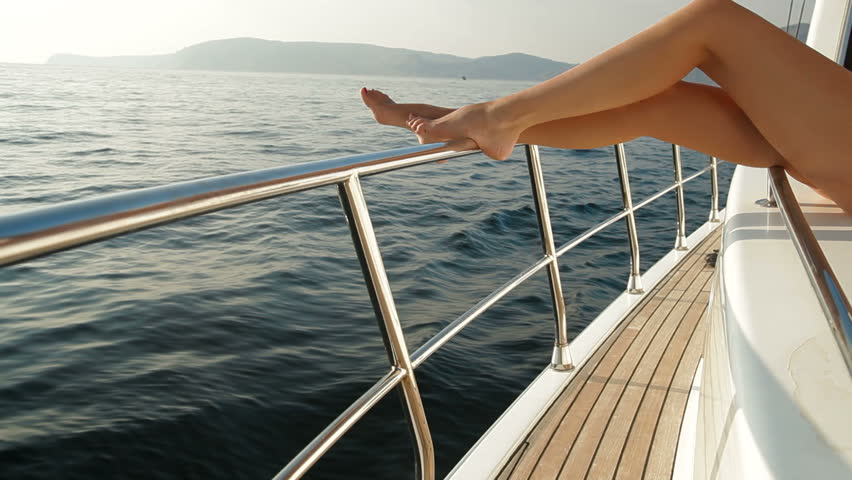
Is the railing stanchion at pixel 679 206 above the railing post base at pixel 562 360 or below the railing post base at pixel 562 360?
above

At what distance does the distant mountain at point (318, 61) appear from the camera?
5541 inches

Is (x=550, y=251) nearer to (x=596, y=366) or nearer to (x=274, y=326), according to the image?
(x=596, y=366)

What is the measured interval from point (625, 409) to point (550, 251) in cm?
43

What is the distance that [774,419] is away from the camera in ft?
1.73

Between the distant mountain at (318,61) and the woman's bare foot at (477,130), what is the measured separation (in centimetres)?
13347

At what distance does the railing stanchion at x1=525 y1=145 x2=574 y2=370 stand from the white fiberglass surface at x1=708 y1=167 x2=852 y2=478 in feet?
2.22

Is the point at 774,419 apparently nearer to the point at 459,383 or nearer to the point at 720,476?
the point at 720,476

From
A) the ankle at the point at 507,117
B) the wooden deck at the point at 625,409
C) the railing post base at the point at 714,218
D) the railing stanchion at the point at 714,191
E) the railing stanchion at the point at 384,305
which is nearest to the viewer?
the railing stanchion at the point at 384,305

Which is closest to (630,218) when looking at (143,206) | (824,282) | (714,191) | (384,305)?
(384,305)

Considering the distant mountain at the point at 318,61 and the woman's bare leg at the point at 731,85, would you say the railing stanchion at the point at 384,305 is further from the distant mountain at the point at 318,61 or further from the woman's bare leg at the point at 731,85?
the distant mountain at the point at 318,61

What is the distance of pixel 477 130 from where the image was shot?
50.3 inches

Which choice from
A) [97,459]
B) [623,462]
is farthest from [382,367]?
[623,462]

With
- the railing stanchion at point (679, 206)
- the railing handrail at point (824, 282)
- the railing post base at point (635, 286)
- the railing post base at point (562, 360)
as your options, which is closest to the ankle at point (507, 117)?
the railing handrail at point (824, 282)

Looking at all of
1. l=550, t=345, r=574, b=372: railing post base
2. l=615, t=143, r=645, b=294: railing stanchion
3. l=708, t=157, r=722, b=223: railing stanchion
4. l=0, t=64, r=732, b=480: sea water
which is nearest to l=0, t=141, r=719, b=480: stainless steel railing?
l=550, t=345, r=574, b=372: railing post base
